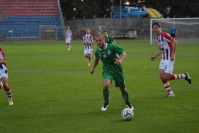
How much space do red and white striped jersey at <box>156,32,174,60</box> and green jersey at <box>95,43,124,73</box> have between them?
294 cm

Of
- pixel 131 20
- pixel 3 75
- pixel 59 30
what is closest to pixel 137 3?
pixel 131 20

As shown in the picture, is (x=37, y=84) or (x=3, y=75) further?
(x=37, y=84)

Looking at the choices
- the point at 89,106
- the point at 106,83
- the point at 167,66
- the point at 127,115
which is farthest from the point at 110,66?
the point at 167,66

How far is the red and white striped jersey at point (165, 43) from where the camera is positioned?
47.1 feet

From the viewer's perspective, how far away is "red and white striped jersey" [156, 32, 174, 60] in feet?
47.1

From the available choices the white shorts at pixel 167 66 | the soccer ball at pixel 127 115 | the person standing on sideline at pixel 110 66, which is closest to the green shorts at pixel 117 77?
the person standing on sideline at pixel 110 66

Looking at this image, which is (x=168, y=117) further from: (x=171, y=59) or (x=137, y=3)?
(x=137, y=3)

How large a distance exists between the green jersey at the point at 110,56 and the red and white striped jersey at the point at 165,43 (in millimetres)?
2943

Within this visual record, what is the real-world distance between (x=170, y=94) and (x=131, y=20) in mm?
50165

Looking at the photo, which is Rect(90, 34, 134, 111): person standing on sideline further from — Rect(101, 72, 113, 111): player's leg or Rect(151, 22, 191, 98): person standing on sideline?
Rect(151, 22, 191, 98): person standing on sideline

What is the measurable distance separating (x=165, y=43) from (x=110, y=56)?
3268 millimetres

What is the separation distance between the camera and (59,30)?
207 feet

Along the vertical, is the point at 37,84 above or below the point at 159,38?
below

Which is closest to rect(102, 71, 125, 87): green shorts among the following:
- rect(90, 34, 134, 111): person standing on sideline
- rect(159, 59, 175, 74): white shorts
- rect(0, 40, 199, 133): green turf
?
rect(90, 34, 134, 111): person standing on sideline
